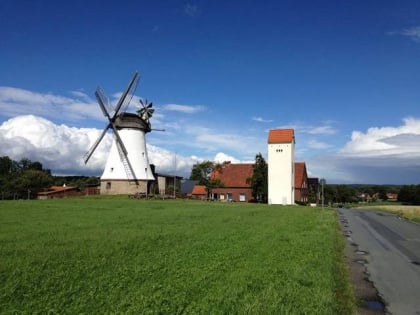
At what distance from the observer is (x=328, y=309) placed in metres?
6.62

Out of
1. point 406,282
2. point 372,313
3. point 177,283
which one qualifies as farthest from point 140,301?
point 406,282

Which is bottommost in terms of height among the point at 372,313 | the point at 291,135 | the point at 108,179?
the point at 372,313

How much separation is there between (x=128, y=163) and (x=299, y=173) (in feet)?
117

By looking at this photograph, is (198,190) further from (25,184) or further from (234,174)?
(25,184)

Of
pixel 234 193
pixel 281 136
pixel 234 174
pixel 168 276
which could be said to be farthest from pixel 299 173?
pixel 168 276

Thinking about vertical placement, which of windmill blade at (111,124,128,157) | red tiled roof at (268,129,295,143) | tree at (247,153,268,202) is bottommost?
tree at (247,153,268,202)

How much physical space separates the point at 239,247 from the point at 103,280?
5.43 m

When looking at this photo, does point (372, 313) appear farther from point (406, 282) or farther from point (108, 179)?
point (108, 179)

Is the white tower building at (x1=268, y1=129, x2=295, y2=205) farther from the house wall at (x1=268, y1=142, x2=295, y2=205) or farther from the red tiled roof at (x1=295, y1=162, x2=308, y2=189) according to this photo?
the red tiled roof at (x1=295, y1=162, x2=308, y2=189)

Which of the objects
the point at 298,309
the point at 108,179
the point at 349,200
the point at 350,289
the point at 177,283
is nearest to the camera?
the point at 298,309

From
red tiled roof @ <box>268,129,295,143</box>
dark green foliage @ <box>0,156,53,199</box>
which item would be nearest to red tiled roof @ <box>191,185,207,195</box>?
red tiled roof @ <box>268,129,295,143</box>

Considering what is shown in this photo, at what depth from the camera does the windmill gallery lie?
5841cm

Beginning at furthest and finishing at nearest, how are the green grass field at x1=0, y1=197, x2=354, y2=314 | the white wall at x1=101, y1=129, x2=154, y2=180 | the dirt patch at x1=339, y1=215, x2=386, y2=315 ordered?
the white wall at x1=101, y1=129, x2=154, y2=180 < the dirt patch at x1=339, y1=215, x2=386, y2=315 < the green grass field at x1=0, y1=197, x2=354, y2=314

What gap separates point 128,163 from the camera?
5856 cm
